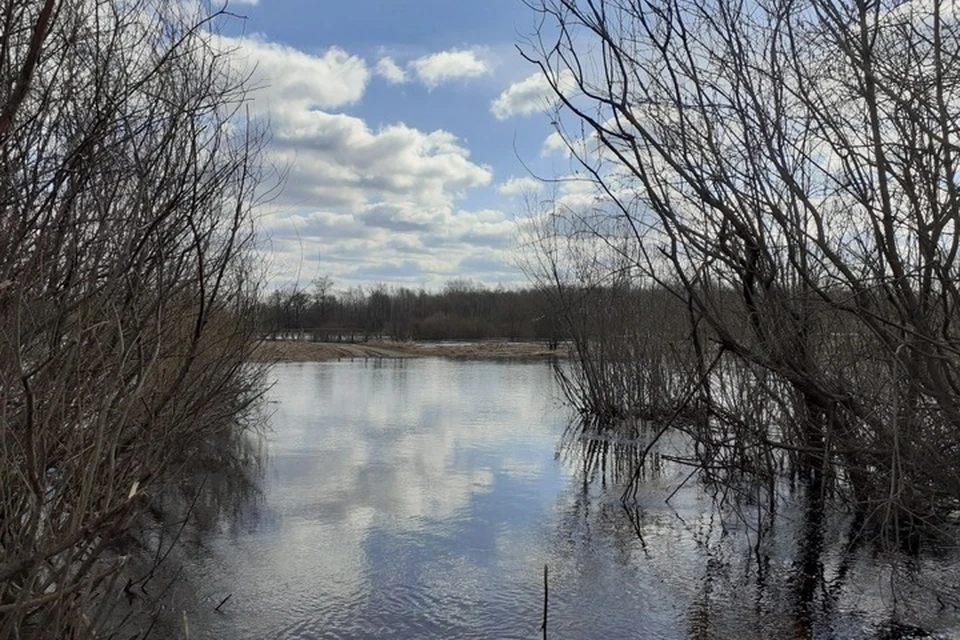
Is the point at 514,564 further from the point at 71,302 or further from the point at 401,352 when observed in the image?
the point at 401,352

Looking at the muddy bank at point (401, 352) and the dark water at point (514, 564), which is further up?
the muddy bank at point (401, 352)

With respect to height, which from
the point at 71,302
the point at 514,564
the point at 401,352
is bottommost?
the point at 514,564

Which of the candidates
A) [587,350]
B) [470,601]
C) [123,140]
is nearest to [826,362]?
[470,601]

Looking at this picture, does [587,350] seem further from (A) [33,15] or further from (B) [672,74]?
(A) [33,15]

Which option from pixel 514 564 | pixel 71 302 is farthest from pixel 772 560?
pixel 71 302

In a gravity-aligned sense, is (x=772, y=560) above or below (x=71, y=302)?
below

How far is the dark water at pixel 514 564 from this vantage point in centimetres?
639

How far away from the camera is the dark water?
6391mm

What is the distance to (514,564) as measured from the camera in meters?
7.95

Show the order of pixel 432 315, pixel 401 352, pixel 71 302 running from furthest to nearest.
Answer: pixel 432 315
pixel 401 352
pixel 71 302

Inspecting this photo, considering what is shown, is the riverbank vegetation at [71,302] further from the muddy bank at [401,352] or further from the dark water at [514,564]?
the muddy bank at [401,352]

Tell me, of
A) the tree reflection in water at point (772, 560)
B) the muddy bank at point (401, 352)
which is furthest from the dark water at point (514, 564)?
the muddy bank at point (401, 352)

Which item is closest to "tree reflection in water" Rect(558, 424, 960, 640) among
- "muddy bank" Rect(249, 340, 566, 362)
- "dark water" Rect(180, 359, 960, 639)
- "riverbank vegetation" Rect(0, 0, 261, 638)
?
"dark water" Rect(180, 359, 960, 639)

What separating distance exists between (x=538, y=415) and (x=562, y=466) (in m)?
6.70
